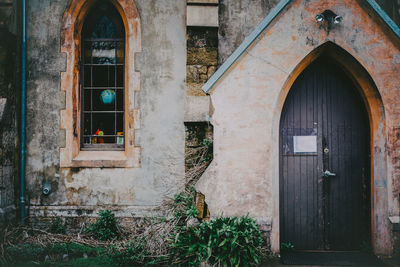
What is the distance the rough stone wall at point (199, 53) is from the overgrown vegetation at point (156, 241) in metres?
1.18

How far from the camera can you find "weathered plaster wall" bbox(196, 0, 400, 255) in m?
4.34

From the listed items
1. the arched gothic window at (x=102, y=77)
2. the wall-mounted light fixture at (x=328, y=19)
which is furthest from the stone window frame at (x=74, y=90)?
the wall-mounted light fixture at (x=328, y=19)

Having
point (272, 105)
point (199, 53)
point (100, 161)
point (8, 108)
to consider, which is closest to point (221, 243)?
point (272, 105)

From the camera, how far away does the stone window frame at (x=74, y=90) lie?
231 inches

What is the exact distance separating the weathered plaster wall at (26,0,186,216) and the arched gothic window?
49 cm

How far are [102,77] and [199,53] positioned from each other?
217cm

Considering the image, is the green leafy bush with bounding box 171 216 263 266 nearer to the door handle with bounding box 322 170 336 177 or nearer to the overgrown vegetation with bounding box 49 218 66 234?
the door handle with bounding box 322 170 336 177

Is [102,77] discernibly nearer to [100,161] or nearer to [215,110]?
[100,161]

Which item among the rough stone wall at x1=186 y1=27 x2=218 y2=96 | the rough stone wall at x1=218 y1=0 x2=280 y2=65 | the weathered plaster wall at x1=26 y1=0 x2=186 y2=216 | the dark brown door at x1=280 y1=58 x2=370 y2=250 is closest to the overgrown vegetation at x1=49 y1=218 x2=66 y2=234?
the weathered plaster wall at x1=26 y1=0 x2=186 y2=216

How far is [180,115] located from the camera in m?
5.92

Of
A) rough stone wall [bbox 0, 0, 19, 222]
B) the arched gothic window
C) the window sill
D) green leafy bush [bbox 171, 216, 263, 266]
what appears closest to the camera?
green leafy bush [bbox 171, 216, 263, 266]

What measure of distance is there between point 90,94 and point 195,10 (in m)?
2.78

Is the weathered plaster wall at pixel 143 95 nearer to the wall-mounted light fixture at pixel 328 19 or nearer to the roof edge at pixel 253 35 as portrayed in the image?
the roof edge at pixel 253 35

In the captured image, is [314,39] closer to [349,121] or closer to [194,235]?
[349,121]
